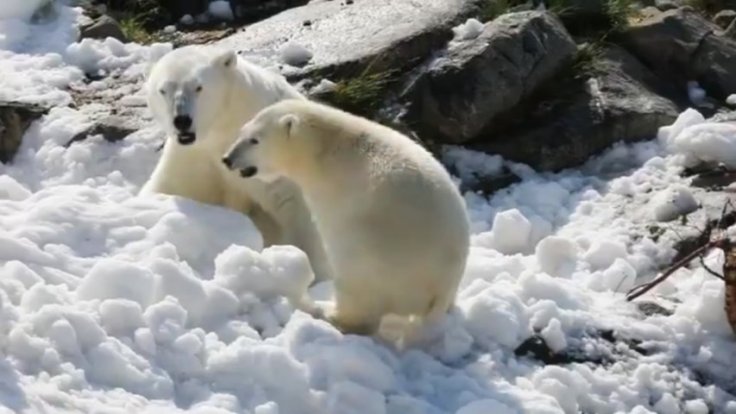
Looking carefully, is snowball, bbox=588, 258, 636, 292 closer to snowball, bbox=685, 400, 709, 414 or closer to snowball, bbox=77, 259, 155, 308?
snowball, bbox=685, 400, 709, 414

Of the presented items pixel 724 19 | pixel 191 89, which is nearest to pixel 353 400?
pixel 191 89

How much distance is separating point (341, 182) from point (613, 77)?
367 cm

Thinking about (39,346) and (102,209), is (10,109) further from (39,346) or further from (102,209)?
(39,346)

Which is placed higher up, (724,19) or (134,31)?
(134,31)

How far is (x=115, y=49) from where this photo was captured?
8.64 meters

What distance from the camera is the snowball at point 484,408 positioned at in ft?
16.2

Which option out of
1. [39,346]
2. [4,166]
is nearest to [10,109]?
[4,166]

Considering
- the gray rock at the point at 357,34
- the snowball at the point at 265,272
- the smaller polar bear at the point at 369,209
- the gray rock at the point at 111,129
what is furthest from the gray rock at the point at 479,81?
the snowball at the point at 265,272

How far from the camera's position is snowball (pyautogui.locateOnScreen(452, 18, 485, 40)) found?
27.4ft

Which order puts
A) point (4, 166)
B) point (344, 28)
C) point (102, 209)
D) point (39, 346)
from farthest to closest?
1. point (344, 28)
2. point (4, 166)
3. point (102, 209)
4. point (39, 346)

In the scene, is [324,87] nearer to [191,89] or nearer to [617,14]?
[191,89]

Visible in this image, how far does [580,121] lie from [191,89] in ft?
9.13

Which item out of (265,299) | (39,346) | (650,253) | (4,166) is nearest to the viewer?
(39,346)

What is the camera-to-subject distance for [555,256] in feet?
21.0
